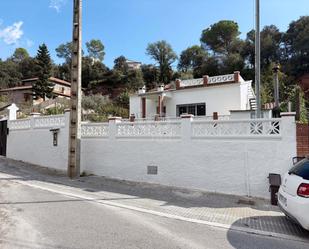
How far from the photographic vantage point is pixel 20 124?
52.1ft

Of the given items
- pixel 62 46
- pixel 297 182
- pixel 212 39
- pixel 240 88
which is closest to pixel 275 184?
pixel 297 182

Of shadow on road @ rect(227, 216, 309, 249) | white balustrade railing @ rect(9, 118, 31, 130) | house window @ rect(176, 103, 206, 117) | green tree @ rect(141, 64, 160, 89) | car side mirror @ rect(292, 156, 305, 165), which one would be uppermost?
green tree @ rect(141, 64, 160, 89)

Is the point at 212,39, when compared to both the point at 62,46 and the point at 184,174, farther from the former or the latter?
the point at 184,174

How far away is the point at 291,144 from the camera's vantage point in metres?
8.88

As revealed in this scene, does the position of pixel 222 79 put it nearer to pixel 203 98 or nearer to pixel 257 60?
pixel 203 98

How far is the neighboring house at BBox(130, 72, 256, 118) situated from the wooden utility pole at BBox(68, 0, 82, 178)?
12.2 metres

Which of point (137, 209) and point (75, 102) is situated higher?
point (75, 102)

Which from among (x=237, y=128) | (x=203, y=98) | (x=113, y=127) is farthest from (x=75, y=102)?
(x=203, y=98)

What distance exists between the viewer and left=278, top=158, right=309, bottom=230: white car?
217 inches

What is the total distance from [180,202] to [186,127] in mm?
2894

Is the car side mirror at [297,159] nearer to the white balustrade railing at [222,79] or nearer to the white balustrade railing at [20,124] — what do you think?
the white balustrade railing at [20,124]

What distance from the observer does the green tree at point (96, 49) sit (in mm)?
71188

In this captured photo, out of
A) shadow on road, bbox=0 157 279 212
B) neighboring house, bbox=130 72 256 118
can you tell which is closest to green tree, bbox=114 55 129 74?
neighboring house, bbox=130 72 256 118

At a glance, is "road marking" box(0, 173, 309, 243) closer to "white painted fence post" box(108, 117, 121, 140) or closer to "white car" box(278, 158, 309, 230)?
"white car" box(278, 158, 309, 230)
